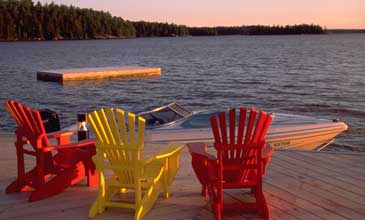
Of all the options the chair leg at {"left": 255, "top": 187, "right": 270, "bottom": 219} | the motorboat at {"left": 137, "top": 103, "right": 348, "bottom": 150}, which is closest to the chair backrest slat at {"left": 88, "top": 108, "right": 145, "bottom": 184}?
the chair leg at {"left": 255, "top": 187, "right": 270, "bottom": 219}

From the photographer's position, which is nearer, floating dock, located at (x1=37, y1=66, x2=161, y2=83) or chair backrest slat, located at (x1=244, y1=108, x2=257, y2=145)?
chair backrest slat, located at (x1=244, y1=108, x2=257, y2=145)

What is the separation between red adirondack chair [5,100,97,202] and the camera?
5328mm

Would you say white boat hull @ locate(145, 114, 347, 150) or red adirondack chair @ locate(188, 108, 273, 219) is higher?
red adirondack chair @ locate(188, 108, 273, 219)

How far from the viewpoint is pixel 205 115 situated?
1119 cm

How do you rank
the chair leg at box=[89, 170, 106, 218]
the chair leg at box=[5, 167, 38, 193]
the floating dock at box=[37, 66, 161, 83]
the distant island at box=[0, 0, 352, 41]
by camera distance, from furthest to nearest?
the distant island at box=[0, 0, 352, 41]
the floating dock at box=[37, 66, 161, 83]
the chair leg at box=[5, 167, 38, 193]
the chair leg at box=[89, 170, 106, 218]

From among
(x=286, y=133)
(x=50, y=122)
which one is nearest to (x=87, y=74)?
(x=286, y=133)

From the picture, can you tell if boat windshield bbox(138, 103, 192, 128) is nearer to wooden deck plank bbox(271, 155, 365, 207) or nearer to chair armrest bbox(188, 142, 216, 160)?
wooden deck plank bbox(271, 155, 365, 207)

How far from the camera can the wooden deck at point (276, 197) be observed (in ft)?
16.4

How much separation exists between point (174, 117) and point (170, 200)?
5.49 m

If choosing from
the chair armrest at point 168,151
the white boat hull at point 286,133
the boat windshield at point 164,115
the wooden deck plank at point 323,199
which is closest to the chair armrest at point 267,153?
the wooden deck plank at point 323,199

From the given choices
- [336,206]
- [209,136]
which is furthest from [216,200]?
[209,136]

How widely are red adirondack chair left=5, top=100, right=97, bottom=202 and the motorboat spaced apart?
4085 millimetres

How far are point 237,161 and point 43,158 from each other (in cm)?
204

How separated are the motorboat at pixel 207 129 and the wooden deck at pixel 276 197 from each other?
118 inches
